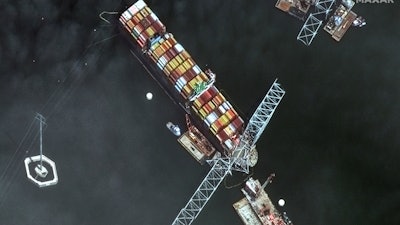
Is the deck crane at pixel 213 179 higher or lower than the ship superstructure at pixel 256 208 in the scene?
higher

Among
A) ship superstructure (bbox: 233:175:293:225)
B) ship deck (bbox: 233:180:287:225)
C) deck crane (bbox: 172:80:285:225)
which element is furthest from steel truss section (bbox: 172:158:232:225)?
ship deck (bbox: 233:180:287:225)

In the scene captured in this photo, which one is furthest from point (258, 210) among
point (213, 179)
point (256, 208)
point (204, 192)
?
point (204, 192)

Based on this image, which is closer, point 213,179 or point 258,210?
point 213,179

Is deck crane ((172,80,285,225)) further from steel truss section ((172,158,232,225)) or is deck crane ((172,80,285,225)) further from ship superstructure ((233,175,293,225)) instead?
ship superstructure ((233,175,293,225))

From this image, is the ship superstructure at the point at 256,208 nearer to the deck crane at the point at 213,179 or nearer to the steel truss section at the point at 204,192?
the deck crane at the point at 213,179

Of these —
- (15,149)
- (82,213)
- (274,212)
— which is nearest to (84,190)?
(82,213)

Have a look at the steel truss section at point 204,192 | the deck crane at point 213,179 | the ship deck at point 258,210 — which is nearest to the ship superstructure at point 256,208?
the ship deck at point 258,210

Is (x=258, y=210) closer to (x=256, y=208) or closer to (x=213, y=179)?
(x=256, y=208)

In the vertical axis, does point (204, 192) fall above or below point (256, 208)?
above

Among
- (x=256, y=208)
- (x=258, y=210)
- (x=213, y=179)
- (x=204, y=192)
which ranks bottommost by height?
(x=258, y=210)

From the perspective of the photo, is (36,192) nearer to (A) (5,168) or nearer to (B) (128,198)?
(A) (5,168)
